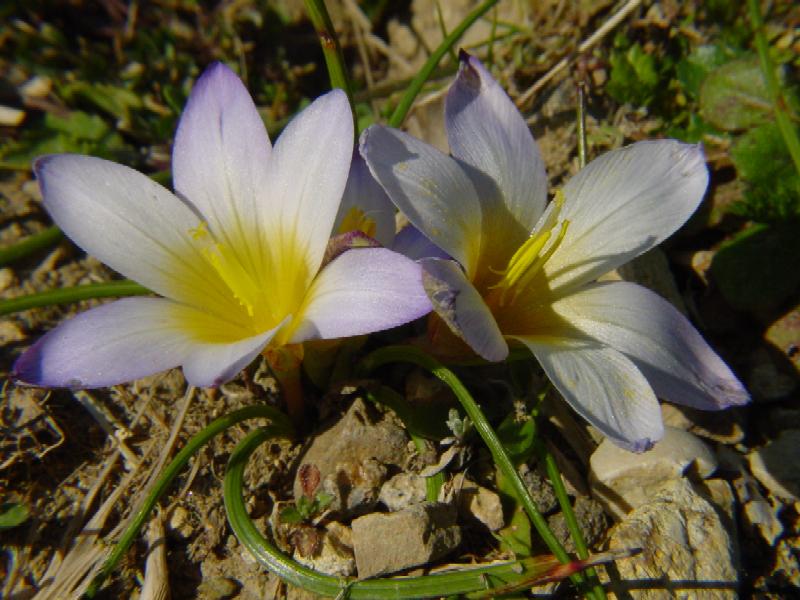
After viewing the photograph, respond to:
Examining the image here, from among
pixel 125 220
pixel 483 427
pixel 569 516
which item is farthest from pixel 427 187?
pixel 569 516

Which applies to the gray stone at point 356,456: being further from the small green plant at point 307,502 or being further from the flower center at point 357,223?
the flower center at point 357,223

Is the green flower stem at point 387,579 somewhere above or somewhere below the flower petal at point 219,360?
below

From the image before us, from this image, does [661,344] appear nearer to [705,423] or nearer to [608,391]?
[608,391]

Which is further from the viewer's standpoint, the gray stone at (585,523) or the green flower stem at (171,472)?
the gray stone at (585,523)

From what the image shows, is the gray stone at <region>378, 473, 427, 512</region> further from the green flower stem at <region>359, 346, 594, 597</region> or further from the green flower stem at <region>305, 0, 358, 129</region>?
the green flower stem at <region>305, 0, 358, 129</region>

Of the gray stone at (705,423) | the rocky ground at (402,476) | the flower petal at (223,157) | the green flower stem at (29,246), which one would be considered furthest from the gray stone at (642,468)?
the green flower stem at (29,246)

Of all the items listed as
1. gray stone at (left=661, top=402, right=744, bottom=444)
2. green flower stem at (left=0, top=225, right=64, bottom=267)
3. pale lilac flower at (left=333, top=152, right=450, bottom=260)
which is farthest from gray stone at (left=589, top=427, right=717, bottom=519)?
green flower stem at (left=0, top=225, right=64, bottom=267)

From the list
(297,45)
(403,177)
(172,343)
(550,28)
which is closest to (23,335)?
(172,343)

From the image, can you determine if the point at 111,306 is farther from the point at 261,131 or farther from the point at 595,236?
the point at 595,236
